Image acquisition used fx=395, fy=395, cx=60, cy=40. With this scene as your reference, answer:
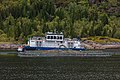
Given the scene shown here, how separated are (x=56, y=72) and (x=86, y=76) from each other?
1103cm

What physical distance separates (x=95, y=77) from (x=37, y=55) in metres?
71.3

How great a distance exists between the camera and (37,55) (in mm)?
161375

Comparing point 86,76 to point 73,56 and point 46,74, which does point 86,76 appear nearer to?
point 46,74

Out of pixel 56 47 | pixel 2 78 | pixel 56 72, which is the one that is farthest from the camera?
pixel 56 47

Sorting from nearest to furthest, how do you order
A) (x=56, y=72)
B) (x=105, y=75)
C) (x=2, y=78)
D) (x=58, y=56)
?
(x=2, y=78), (x=105, y=75), (x=56, y=72), (x=58, y=56)

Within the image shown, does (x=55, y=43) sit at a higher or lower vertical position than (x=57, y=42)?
lower

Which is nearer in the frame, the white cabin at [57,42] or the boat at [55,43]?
the boat at [55,43]

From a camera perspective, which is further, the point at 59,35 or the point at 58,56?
the point at 59,35

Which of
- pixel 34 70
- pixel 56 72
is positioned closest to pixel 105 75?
pixel 56 72

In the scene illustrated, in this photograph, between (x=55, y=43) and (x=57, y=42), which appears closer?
(x=55, y=43)

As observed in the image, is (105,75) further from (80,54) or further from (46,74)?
(80,54)

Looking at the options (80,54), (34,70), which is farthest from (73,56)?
(34,70)

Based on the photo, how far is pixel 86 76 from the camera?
94375 mm

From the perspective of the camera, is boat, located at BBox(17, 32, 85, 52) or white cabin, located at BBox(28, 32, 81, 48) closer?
boat, located at BBox(17, 32, 85, 52)
